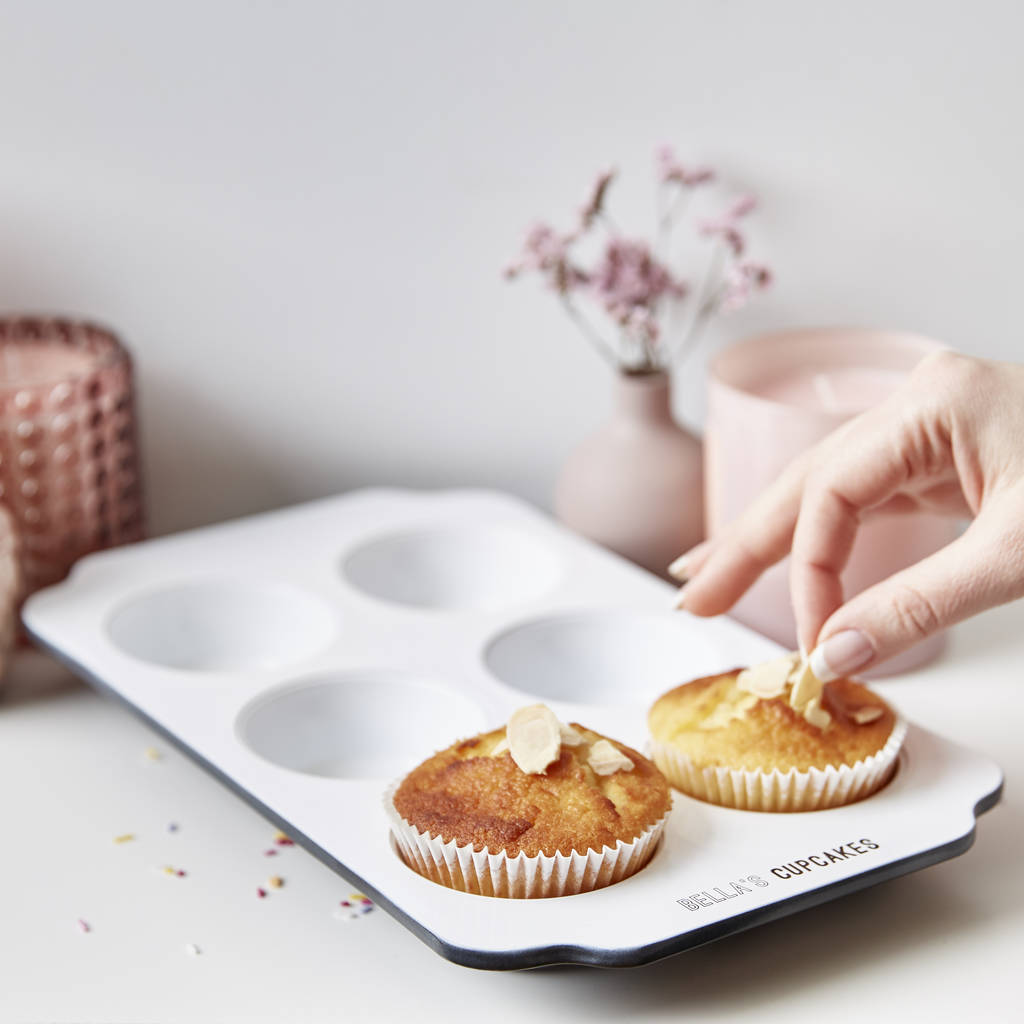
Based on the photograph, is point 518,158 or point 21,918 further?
point 518,158

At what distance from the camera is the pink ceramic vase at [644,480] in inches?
51.6

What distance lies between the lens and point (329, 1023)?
0.78 m

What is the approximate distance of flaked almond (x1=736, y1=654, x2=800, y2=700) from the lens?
92cm

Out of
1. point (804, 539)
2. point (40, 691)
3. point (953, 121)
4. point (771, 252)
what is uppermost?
point (953, 121)

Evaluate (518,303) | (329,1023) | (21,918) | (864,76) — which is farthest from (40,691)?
(864,76)

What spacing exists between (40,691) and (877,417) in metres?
0.70

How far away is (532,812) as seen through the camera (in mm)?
811

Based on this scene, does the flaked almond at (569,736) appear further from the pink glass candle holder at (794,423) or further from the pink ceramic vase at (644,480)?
the pink ceramic vase at (644,480)

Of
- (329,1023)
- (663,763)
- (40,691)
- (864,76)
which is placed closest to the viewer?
(329,1023)

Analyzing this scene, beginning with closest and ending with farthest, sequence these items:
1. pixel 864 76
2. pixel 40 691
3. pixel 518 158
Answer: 1. pixel 40 691
2. pixel 864 76
3. pixel 518 158

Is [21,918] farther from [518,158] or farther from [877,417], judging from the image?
[518,158]

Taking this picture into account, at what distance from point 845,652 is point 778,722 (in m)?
0.07

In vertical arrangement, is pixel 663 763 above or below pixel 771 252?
below

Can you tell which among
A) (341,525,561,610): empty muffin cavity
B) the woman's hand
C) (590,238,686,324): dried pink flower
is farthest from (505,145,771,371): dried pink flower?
the woman's hand
